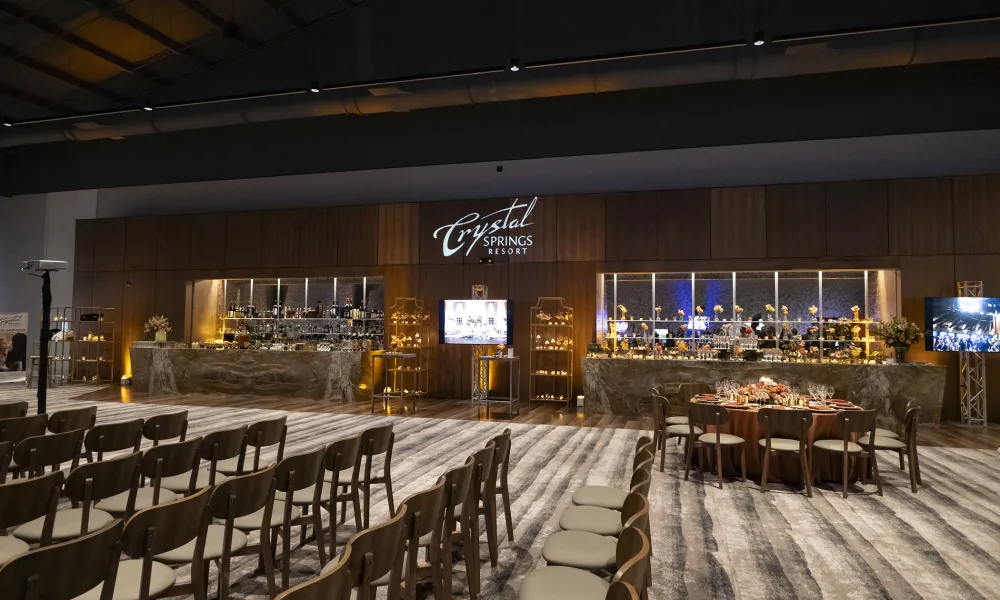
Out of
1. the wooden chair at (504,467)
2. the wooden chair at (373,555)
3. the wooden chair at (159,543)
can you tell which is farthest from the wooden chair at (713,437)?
the wooden chair at (159,543)

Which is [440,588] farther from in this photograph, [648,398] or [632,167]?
[632,167]

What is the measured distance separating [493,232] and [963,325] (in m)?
7.95

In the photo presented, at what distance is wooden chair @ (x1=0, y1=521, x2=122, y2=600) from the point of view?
1721mm

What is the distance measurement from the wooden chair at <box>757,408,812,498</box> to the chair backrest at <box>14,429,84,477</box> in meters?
5.49

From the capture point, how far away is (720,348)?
10.1m

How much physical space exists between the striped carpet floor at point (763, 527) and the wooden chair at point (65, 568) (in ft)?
4.29

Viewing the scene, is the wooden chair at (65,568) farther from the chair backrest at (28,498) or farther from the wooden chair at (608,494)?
the wooden chair at (608,494)

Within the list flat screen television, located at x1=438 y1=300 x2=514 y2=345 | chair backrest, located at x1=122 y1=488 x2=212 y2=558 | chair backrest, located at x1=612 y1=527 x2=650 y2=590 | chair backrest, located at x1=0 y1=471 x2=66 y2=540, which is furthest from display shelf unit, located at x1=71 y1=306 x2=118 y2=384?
chair backrest, located at x1=612 y1=527 x2=650 y2=590

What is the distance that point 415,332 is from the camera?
38.8 feet

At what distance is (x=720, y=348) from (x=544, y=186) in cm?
472

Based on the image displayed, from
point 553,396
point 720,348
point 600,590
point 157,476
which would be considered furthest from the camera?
point 553,396

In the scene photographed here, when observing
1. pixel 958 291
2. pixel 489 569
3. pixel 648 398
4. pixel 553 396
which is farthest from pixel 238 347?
pixel 958 291

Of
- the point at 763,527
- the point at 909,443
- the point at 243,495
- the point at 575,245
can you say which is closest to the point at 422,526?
the point at 243,495

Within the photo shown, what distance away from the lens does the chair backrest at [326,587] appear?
155cm
